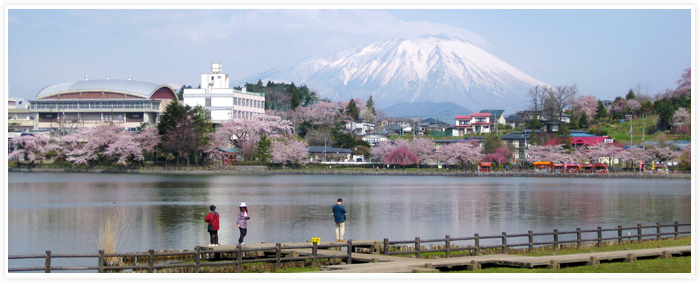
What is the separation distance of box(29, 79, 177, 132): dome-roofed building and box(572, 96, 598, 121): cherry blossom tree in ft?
206

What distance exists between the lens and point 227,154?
71.4 meters

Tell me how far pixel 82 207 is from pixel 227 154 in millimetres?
40562

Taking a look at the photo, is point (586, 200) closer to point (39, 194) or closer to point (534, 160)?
point (39, 194)

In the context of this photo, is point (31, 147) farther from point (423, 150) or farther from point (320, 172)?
point (423, 150)

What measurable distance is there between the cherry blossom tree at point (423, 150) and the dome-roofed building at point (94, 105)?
33.2m

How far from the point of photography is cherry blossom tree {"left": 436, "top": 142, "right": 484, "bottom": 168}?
74500mm

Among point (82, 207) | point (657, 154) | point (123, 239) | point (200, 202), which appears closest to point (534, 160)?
point (657, 154)

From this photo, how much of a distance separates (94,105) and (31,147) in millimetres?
13453

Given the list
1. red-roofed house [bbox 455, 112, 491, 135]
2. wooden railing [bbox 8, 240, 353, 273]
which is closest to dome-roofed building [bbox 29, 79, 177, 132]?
red-roofed house [bbox 455, 112, 491, 135]

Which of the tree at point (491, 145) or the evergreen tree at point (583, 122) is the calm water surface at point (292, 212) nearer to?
the tree at point (491, 145)

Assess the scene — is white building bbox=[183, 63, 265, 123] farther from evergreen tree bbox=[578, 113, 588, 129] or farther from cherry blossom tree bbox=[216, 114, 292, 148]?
evergreen tree bbox=[578, 113, 588, 129]

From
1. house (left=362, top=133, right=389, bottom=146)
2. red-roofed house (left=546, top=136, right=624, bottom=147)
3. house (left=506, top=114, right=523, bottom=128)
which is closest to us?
red-roofed house (left=546, top=136, right=624, bottom=147)

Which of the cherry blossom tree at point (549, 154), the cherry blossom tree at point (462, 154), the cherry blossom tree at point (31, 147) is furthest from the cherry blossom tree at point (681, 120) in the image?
the cherry blossom tree at point (31, 147)

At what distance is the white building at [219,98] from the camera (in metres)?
83.8
